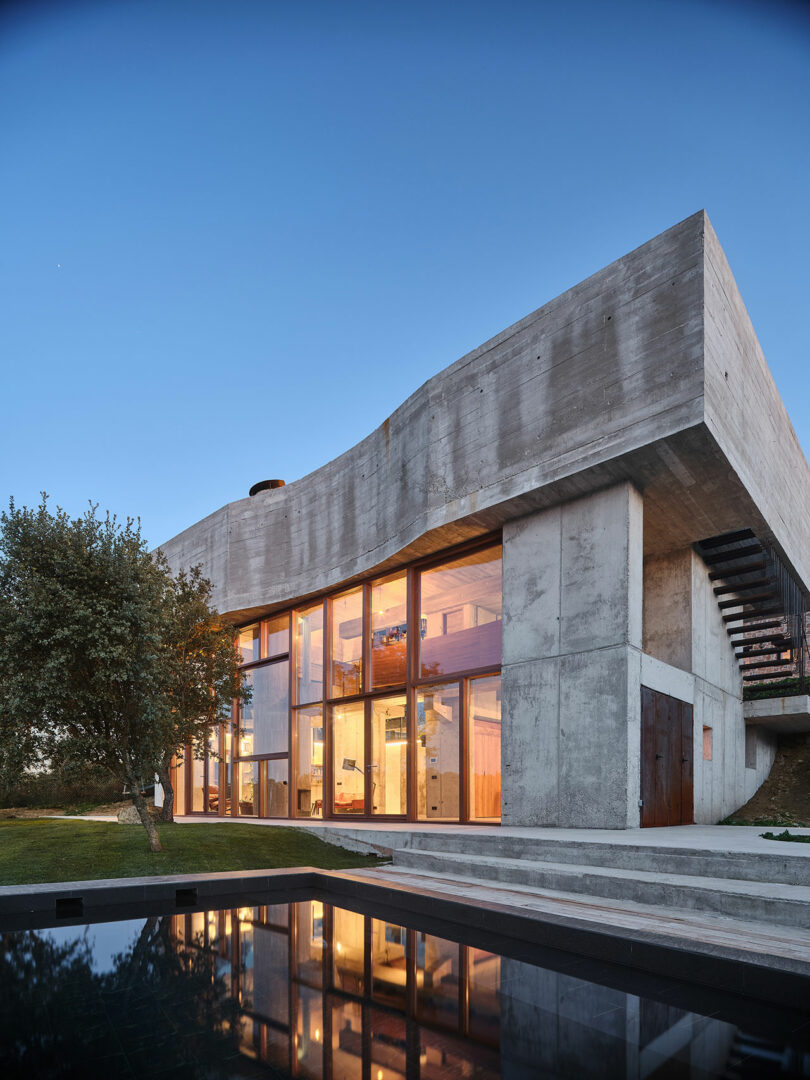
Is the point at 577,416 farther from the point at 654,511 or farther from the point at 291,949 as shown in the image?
the point at 291,949

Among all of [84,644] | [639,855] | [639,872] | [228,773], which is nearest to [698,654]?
[639,855]

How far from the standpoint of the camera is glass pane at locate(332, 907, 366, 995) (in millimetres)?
4684

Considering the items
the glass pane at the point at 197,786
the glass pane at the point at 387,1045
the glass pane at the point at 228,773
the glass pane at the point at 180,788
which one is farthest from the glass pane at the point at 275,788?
the glass pane at the point at 387,1045

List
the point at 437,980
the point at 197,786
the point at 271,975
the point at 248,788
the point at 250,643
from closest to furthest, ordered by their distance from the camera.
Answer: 1. the point at 437,980
2. the point at 271,975
3. the point at 248,788
4. the point at 250,643
5. the point at 197,786

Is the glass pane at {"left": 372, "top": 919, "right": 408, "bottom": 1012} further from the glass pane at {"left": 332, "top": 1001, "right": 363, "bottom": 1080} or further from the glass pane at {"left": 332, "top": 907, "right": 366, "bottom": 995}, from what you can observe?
the glass pane at {"left": 332, "top": 1001, "right": 363, "bottom": 1080}

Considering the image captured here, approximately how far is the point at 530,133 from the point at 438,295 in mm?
83644

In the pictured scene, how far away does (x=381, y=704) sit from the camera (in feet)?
50.5

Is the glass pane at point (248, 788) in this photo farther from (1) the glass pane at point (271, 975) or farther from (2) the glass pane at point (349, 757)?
(1) the glass pane at point (271, 975)

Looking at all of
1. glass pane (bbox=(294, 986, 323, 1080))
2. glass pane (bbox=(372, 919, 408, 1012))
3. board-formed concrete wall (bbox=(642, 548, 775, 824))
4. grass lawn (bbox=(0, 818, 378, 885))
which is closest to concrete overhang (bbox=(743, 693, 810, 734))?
board-formed concrete wall (bbox=(642, 548, 775, 824))

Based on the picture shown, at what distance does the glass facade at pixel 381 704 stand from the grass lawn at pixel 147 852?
106 inches

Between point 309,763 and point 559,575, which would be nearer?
point 559,575

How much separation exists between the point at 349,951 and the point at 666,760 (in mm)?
7658

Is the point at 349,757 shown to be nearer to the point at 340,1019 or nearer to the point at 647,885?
the point at 647,885

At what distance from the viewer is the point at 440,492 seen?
13281mm
